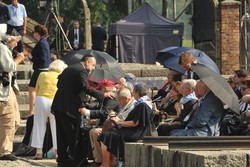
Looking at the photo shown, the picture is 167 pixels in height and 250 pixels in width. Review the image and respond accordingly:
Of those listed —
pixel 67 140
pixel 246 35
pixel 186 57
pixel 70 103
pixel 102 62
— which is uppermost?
pixel 186 57

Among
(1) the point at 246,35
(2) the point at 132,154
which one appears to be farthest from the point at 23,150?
(1) the point at 246,35

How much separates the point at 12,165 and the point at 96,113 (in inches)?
59.0

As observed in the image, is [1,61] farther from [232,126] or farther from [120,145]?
[232,126]

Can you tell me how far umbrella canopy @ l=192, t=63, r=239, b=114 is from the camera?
1439 centimetres

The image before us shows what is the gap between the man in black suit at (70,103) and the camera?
56.8 feet

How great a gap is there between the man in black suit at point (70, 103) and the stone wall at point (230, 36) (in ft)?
47.5

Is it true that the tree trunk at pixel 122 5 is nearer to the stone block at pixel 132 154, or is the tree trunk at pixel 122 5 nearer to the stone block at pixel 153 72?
the stone block at pixel 153 72

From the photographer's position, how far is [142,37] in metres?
38.6

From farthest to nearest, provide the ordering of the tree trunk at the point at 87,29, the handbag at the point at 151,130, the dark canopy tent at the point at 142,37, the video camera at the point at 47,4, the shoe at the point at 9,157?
1. the dark canopy tent at the point at 142,37
2. the video camera at the point at 47,4
3. the tree trunk at the point at 87,29
4. the shoe at the point at 9,157
5. the handbag at the point at 151,130

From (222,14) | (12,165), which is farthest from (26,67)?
(12,165)

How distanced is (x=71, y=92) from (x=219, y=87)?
137 inches

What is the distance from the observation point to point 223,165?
427 inches

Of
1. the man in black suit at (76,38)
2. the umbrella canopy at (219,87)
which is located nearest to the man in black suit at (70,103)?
the umbrella canopy at (219,87)

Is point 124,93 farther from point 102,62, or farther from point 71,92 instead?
point 102,62
